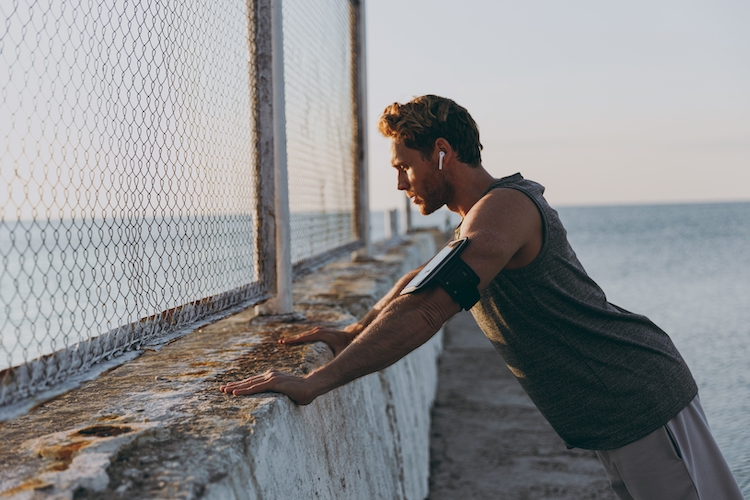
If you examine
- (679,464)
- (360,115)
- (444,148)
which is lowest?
(679,464)

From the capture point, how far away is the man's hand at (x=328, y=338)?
9.50 feet

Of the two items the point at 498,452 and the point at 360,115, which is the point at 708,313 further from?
the point at 360,115

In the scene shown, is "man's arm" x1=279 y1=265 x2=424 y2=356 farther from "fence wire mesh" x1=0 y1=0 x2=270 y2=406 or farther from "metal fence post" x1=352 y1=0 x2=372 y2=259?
"metal fence post" x1=352 y1=0 x2=372 y2=259

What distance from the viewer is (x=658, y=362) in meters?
2.38

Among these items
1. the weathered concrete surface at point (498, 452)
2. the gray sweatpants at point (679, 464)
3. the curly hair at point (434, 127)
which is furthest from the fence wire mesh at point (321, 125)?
the gray sweatpants at point (679, 464)

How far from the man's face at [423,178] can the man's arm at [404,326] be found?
45cm

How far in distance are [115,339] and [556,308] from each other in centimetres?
146

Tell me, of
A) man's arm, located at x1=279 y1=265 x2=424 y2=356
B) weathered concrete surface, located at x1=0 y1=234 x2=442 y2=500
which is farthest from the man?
man's arm, located at x1=279 y1=265 x2=424 y2=356

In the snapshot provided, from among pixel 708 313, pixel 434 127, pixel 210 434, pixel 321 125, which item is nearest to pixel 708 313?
pixel 708 313

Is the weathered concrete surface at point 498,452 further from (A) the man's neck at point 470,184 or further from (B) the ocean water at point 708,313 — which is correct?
(A) the man's neck at point 470,184

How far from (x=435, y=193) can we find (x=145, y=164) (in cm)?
108

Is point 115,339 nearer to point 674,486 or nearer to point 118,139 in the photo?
point 118,139

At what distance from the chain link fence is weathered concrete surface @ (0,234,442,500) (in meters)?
0.17

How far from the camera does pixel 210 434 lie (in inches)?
68.9
